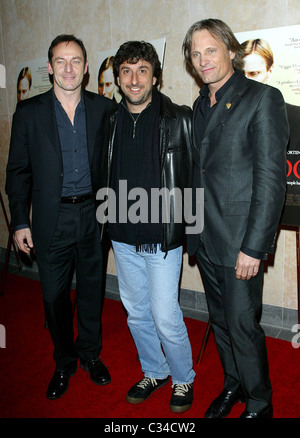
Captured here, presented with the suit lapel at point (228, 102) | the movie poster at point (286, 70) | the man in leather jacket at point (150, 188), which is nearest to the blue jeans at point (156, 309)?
the man in leather jacket at point (150, 188)

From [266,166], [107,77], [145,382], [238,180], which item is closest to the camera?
[266,166]

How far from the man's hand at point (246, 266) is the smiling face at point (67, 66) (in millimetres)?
1316

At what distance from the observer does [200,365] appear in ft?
8.61

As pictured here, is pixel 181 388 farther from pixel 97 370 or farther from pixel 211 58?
pixel 211 58

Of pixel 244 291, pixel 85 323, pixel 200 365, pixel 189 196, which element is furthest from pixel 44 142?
pixel 200 365

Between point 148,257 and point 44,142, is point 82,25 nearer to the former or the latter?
A: point 44,142

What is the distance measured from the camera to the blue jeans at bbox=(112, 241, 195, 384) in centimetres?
204

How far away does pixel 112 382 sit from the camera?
2.47 metres

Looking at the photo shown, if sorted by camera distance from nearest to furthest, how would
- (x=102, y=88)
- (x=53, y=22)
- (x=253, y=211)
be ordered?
(x=253, y=211) → (x=102, y=88) → (x=53, y=22)

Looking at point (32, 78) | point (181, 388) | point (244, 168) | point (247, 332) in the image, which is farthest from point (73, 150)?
point (32, 78)

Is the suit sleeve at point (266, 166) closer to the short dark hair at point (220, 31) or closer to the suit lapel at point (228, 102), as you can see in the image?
the suit lapel at point (228, 102)

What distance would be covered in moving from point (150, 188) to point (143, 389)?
114 cm

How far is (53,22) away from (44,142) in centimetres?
208

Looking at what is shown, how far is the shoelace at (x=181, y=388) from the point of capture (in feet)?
7.14
